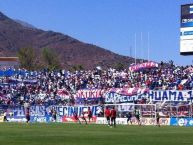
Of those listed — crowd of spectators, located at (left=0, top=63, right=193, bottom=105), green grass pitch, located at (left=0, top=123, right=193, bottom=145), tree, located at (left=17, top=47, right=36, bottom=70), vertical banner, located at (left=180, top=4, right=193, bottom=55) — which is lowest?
green grass pitch, located at (left=0, top=123, right=193, bottom=145)

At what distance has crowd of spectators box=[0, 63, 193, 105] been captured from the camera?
79.1m

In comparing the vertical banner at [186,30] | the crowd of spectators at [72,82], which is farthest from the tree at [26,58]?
A: the vertical banner at [186,30]

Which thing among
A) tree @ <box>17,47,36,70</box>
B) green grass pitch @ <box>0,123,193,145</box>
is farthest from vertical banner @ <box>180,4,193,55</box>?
tree @ <box>17,47,36,70</box>

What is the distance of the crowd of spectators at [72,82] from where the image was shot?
259 feet

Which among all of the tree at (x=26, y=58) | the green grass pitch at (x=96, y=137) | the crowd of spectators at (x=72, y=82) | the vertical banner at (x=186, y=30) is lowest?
the green grass pitch at (x=96, y=137)

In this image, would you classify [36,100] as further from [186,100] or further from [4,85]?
[186,100]

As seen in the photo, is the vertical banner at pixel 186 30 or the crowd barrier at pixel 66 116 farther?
the vertical banner at pixel 186 30

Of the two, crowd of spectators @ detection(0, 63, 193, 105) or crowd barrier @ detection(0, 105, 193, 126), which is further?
crowd of spectators @ detection(0, 63, 193, 105)

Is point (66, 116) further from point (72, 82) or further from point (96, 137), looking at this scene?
point (96, 137)

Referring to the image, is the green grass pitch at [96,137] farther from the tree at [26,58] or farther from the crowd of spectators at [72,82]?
the tree at [26,58]

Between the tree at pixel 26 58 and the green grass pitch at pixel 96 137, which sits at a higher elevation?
the tree at pixel 26 58

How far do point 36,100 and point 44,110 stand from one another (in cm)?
948

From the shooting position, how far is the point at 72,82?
92.2 metres

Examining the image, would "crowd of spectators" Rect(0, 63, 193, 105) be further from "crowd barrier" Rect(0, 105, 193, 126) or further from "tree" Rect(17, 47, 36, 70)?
"tree" Rect(17, 47, 36, 70)
